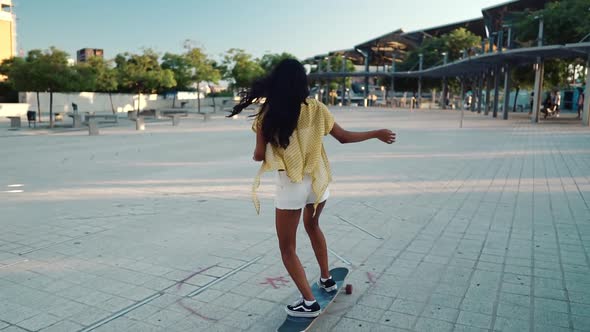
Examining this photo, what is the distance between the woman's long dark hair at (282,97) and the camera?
2.95 m

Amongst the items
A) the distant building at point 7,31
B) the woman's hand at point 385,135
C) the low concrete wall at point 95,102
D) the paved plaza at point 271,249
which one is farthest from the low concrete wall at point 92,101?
the woman's hand at point 385,135

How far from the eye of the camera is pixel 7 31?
187 ft

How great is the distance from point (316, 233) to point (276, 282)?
918 mm

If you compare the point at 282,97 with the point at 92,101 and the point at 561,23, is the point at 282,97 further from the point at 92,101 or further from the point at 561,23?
the point at 92,101

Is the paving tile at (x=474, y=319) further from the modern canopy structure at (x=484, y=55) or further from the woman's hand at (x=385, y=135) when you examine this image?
the modern canopy structure at (x=484, y=55)

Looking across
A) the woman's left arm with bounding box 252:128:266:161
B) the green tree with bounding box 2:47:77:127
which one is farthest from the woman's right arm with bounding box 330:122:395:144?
the green tree with bounding box 2:47:77:127

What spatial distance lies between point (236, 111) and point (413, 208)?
4.39 m

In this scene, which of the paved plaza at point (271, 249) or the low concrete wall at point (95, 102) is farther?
the low concrete wall at point (95, 102)

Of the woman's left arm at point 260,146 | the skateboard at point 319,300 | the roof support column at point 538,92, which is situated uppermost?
the roof support column at point 538,92

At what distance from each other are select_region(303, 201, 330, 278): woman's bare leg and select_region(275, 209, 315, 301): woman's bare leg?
20cm

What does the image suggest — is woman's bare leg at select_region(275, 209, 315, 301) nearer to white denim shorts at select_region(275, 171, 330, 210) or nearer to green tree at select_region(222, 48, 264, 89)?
white denim shorts at select_region(275, 171, 330, 210)

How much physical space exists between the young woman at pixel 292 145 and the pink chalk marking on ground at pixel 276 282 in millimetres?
869

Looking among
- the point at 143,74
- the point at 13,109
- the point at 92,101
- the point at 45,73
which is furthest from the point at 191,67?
the point at 45,73

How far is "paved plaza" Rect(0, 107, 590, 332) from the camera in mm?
3549
